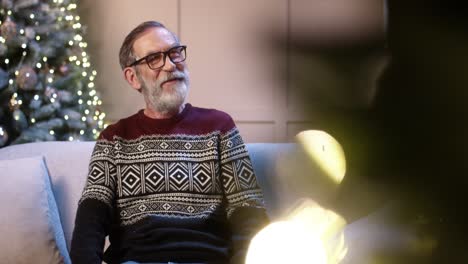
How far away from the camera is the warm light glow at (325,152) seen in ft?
0.60

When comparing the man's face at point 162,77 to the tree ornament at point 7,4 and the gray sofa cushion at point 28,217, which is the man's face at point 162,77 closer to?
the gray sofa cushion at point 28,217

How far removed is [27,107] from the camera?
3012mm

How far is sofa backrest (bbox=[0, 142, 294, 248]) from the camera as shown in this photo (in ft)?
6.03

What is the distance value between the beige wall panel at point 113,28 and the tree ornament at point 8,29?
0.90 metres

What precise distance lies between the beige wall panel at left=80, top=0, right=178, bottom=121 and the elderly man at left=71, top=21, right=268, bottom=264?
2064 mm

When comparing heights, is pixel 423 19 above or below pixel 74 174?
above

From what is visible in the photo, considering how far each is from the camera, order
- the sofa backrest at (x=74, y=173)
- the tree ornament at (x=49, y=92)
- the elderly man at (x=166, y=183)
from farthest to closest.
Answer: the tree ornament at (x=49, y=92) < the sofa backrest at (x=74, y=173) < the elderly man at (x=166, y=183)

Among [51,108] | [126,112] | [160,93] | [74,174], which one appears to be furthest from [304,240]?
[126,112]

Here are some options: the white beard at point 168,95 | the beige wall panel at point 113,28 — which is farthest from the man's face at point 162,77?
the beige wall panel at point 113,28

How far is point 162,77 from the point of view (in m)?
1.66

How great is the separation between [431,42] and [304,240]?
82mm

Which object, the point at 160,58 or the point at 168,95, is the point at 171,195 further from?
the point at 160,58

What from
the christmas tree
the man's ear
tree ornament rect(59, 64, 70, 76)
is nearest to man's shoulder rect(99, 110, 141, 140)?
the man's ear

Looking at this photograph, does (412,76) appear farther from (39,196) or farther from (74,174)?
(74,174)
